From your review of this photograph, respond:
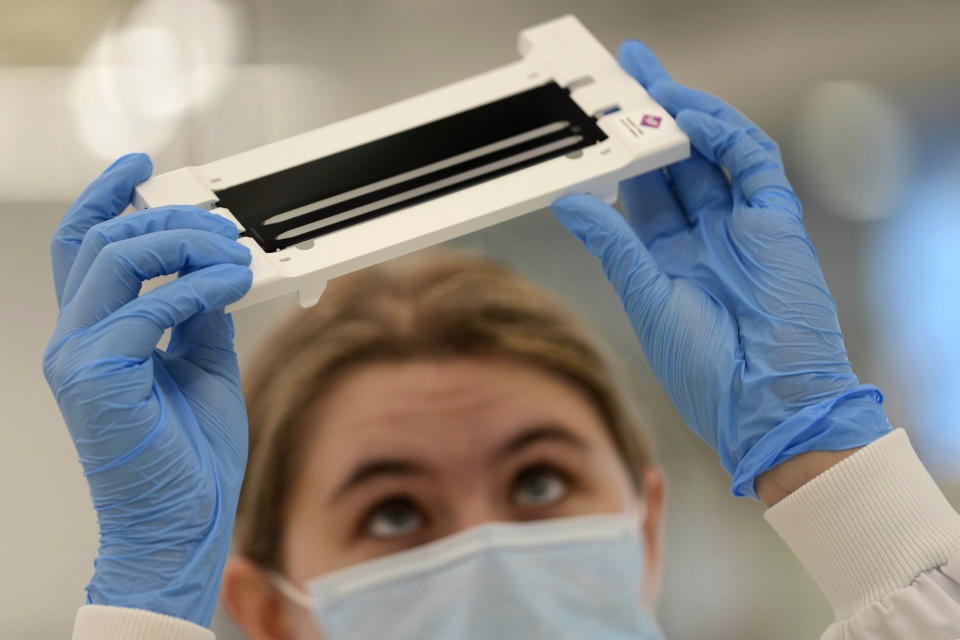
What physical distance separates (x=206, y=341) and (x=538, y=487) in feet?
2.40

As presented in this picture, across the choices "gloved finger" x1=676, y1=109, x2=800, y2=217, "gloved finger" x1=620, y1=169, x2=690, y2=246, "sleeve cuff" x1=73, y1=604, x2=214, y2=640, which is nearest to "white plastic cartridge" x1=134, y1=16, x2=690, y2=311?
"gloved finger" x1=676, y1=109, x2=800, y2=217

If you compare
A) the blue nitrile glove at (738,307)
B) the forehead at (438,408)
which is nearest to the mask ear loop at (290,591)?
the forehead at (438,408)

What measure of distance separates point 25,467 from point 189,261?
978 millimetres

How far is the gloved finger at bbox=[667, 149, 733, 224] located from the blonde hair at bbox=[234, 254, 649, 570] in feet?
1.48

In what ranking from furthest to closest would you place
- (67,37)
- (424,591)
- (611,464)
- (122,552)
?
(67,37) < (611,464) < (424,591) < (122,552)

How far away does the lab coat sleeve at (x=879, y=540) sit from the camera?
1256 millimetres

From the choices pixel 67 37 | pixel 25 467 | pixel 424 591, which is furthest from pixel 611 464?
pixel 67 37

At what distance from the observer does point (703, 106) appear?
1.60 meters

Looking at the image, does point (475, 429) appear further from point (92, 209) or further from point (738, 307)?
point (92, 209)

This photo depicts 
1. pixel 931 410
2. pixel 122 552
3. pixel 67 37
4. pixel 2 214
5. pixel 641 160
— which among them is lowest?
pixel 931 410

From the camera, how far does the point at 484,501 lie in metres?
1.80

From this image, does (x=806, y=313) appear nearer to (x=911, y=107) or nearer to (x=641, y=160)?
(x=641, y=160)

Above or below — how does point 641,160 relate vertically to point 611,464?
above

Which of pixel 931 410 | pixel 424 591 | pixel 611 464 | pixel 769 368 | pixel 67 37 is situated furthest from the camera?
pixel 67 37
